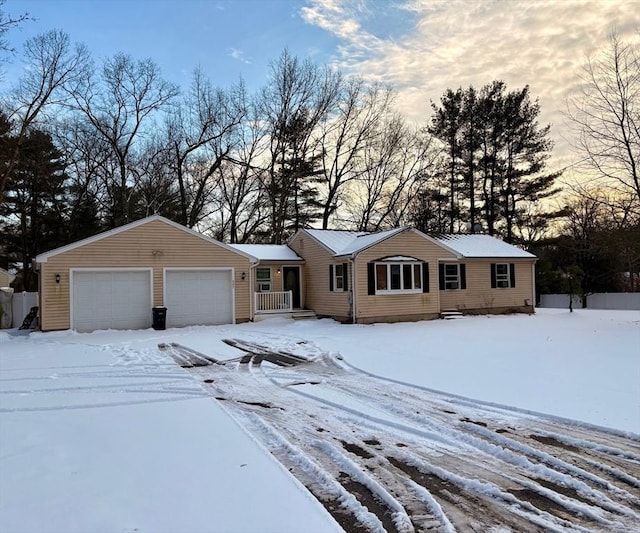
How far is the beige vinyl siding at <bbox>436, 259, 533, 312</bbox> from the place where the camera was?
20.1 metres

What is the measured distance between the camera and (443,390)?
268 inches

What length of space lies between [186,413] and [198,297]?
38.2ft

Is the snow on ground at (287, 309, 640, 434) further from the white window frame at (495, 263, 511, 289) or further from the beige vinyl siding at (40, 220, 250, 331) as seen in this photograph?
the white window frame at (495, 263, 511, 289)

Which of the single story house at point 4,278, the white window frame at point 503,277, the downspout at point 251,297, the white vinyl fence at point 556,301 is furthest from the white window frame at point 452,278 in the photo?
the single story house at point 4,278

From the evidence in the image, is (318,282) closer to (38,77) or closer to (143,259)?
(143,259)

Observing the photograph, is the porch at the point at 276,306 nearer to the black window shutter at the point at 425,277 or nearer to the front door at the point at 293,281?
the front door at the point at 293,281

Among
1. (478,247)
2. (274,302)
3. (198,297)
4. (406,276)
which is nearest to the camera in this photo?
(198,297)

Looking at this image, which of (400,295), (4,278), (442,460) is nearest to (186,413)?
(442,460)

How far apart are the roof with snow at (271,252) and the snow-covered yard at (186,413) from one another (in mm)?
7046

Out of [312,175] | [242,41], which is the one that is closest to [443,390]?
[242,41]

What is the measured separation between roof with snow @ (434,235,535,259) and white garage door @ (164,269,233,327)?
9533 mm

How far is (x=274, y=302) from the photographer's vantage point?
18.8 metres

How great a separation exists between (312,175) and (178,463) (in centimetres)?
2727

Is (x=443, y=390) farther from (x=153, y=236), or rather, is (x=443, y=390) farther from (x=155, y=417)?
(x=153, y=236)
